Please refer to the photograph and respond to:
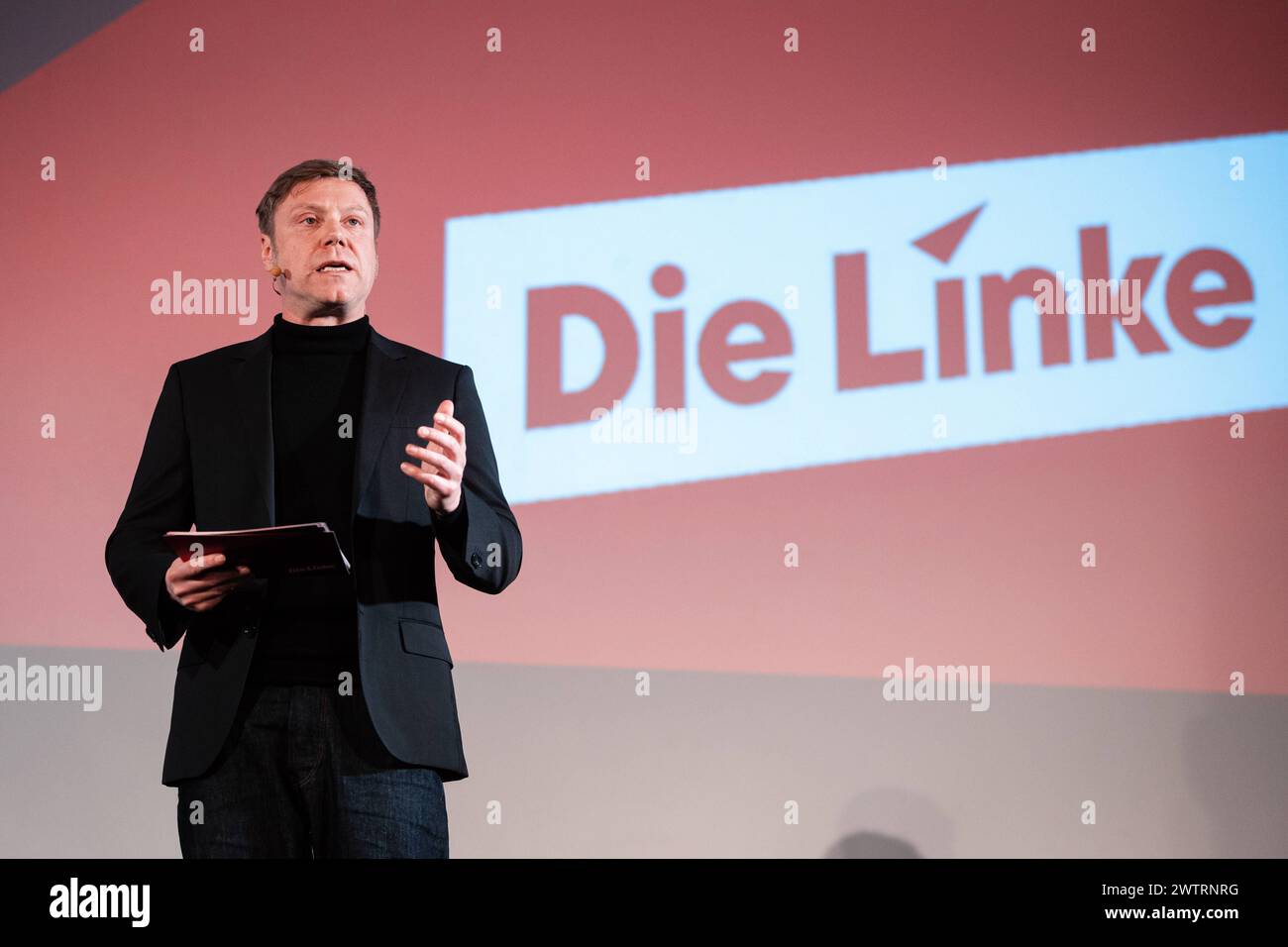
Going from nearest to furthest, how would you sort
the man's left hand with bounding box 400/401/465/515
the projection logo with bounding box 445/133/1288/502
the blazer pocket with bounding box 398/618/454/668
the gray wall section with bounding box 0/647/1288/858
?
1. the man's left hand with bounding box 400/401/465/515
2. the blazer pocket with bounding box 398/618/454/668
3. the gray wall section with bounding box 0/647/1288/858
4. the projection logo with bounding box 445/133/1288/502

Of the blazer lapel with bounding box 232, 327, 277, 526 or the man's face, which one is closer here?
the blazer lapel with bounding box 232, 327, 277, 526

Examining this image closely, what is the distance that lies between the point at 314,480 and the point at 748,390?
1.68m

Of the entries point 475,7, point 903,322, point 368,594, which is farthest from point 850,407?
point 368,594

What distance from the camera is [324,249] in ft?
6.10

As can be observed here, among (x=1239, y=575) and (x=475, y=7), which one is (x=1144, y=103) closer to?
(x=1239, y=575)

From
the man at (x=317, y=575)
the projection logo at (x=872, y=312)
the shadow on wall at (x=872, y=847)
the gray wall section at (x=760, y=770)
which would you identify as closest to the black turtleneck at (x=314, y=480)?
the man at (x=317, y=575)

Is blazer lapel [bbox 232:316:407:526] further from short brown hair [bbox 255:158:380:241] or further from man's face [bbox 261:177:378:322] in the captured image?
short brown hair [bbox 255:158:380:241]

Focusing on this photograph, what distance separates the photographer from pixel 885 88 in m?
3.45

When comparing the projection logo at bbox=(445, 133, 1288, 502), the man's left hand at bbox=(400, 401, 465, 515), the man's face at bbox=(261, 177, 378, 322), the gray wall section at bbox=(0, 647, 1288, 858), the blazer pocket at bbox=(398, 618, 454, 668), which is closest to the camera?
the man's left hand at bbox=(400, 401, 465, 515)

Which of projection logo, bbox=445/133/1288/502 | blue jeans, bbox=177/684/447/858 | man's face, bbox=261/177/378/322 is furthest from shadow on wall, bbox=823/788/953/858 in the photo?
man's face, bbox=261/177/378/322

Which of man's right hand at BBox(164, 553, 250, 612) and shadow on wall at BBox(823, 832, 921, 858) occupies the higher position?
man's right hand at BBox(164, 553, 250, 612)

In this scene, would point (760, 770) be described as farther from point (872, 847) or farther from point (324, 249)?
point (324, 249)

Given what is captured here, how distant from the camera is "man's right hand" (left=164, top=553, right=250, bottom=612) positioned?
1.59 metres
